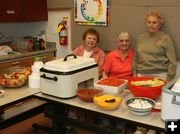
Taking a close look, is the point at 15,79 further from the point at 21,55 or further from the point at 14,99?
the point at 21,55

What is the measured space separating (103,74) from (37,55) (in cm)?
127

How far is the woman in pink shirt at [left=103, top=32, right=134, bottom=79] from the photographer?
2.99 metres

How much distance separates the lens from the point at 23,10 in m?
3.77

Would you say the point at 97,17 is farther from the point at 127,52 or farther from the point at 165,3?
the point at 165,3

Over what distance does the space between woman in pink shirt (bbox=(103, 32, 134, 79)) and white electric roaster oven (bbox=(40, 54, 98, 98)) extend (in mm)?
951

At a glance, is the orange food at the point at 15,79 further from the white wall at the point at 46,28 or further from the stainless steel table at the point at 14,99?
the white wall at the point at 46,28

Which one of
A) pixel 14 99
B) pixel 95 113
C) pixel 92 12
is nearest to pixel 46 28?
pixel 92 12

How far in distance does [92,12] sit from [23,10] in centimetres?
111

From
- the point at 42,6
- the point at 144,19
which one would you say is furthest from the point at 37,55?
the point at 144,19

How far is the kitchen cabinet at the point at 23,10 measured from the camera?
11.6ft

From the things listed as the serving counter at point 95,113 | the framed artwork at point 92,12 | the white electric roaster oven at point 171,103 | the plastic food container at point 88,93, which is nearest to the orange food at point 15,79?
the serving counter at point 95,113

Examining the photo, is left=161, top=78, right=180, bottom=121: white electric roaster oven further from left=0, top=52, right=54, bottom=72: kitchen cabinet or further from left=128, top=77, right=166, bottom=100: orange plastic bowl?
left=0, top=52, right=54, bottom=72: kitchen cabinet

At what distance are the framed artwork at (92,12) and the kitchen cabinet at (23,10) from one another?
0.68 meters

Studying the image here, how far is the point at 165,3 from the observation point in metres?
2.79
